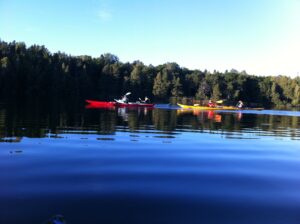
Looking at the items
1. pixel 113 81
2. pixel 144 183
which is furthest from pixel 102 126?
pixel 113 81

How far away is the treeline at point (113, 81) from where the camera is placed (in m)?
84.1

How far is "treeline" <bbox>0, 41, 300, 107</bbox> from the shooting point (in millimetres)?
84125

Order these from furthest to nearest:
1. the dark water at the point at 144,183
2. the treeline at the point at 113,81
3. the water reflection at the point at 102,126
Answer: the treeline at the point at 113,81 < the water reflection at the point at 102,126 < the dark water at the point at 144,183

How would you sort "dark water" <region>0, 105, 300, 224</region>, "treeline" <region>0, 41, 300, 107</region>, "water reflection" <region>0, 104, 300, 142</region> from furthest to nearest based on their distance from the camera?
"treeline" <region>0, 41, 300, 107</region>, "water reflection" <region>0, 104, 300, 142</region>, "dark water" <region>0, 105, 300, 224</region>

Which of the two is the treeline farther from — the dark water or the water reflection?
the dark water

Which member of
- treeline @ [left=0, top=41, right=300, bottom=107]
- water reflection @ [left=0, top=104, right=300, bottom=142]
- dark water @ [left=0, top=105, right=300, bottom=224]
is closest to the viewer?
dark water @ [left=0, top=105, right=300, bottom=224]

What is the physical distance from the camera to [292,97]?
126 metres

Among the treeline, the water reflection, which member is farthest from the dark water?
the treeline

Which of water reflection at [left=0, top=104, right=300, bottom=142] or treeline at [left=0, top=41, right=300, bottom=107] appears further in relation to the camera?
treeline at [left=0, top=41, right=300, bottom=107]

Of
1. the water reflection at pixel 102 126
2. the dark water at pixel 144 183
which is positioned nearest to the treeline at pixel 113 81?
the water reflection at pixel 102 126

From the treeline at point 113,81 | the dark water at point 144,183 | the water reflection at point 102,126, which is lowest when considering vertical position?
the dark water at point 144,183

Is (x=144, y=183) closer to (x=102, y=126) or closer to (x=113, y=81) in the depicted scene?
(x=102, y=126)

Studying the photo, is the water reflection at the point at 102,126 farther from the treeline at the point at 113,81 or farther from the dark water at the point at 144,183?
the treeline at the point at 113,81

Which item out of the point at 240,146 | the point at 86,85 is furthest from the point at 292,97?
the point at 240,146
